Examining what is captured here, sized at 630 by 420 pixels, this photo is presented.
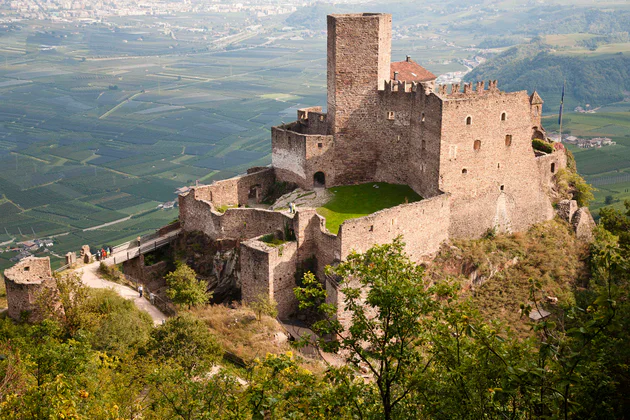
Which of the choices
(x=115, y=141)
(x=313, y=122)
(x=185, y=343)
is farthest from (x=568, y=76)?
(x=185, y=343)

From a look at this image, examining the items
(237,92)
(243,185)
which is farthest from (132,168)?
(243,185)

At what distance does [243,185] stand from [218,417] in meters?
23.9

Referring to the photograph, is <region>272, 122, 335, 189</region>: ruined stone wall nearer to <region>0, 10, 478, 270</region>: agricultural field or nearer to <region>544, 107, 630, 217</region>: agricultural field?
<region>544, 107, 630, 217</region>: agricultural field

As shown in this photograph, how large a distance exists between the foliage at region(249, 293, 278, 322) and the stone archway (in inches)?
338

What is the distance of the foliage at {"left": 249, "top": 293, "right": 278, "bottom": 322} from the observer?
30500mm

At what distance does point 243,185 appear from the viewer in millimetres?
39062

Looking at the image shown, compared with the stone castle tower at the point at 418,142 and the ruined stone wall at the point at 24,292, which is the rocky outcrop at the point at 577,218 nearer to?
the stone castle tower at the point at 418,142

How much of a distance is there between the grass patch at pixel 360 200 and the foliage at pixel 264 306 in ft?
14.4

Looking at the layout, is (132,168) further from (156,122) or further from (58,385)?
(58,385)

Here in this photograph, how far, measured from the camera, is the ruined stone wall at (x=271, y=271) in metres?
31.5

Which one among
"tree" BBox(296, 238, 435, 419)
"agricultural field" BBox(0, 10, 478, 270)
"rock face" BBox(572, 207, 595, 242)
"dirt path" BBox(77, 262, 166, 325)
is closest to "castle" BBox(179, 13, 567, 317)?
"rock face" BBox(572, 207, 595, 242)

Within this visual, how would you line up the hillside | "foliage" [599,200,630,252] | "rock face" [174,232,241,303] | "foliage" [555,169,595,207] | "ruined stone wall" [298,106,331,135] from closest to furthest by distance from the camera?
"rock face" [174,232,241,303]
"foliage" [599,200,630,252]
"ruined stone wall" [298,106,331,135]
"foliage" [555,169,595,207]
the hillside

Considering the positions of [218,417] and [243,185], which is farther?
[243,185]

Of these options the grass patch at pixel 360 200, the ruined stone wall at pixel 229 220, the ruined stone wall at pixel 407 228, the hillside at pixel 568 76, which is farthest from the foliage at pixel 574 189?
the hillside at pixel 568 76
